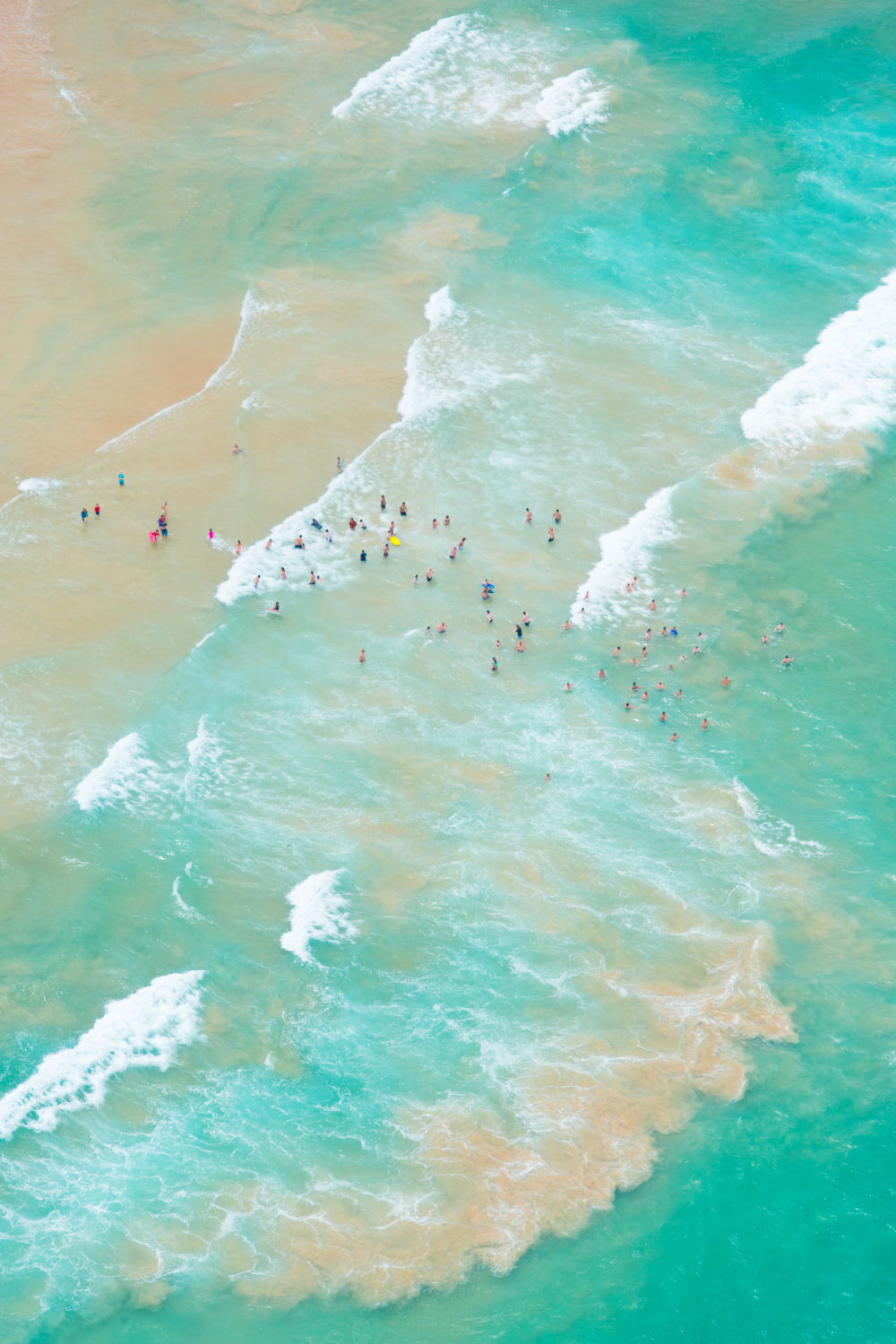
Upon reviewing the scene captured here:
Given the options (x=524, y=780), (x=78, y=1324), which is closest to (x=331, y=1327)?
(x=78, y=1324)

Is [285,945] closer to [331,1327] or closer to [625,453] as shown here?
[331,1327]

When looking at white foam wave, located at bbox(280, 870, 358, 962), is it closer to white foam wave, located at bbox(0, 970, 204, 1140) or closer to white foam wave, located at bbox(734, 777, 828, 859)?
white foam wave, located at bbox(0, 970, 204, 1140)

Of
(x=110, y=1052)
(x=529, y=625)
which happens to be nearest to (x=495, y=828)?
(x=529, y=625)

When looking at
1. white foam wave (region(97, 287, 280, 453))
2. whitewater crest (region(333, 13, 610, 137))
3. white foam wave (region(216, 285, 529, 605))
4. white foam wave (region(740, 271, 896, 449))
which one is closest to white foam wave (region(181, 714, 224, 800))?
white foam wave (region(216, 285, 529, 605))

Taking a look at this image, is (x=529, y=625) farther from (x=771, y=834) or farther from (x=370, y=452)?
(x=771, y=834)

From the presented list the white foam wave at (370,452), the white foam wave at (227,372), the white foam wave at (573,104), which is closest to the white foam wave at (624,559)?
the white foam wave at (370,452)
